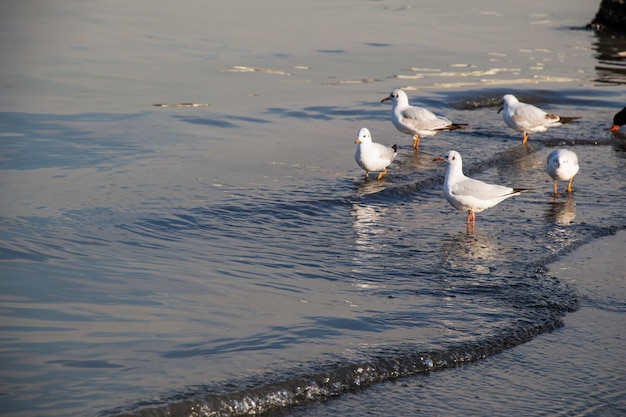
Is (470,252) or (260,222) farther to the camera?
(260,222)

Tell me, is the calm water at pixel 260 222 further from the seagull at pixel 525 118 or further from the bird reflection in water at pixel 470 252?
the seagull at pixel 525 118

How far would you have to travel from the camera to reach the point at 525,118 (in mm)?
13219

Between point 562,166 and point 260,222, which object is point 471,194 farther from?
point 260,222

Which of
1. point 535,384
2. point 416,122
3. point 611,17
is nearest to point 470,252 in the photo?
point 535,384

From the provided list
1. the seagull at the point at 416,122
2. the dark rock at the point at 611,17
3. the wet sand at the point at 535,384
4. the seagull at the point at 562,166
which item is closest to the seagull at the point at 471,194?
the seagull at the point at 562,166

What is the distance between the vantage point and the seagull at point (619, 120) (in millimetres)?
14172

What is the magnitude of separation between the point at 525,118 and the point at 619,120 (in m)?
2.02

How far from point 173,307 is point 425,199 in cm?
465

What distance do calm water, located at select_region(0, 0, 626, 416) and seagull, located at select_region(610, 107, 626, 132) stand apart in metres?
0.21

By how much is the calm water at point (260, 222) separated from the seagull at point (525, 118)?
0.31 m

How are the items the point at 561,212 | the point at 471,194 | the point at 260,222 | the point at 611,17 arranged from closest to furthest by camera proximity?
1. the point at 260,222
2. the point at 471,194
3. the point at 561,212
4. the point at 611,17

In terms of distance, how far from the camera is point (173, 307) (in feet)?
21.1

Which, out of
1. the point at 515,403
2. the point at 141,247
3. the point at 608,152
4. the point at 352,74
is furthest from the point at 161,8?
the point at 515,403

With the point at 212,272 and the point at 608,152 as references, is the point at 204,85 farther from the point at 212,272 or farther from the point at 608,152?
the point at 212,272
